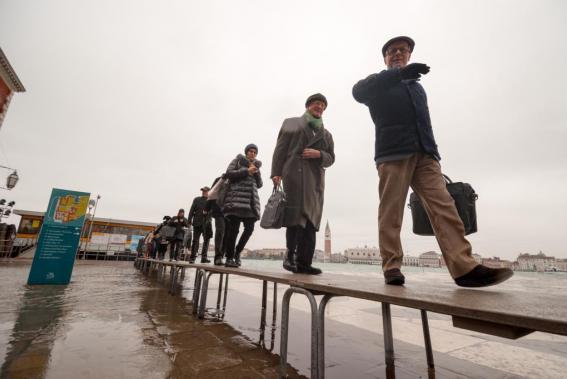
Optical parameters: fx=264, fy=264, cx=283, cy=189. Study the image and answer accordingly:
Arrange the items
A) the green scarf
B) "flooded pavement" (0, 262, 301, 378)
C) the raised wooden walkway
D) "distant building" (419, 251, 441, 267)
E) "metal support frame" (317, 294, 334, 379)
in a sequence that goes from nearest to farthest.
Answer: the raised wooden walkway
"metal support frame" (317, 294, 334, 379)
"flooded pavement" (0, 262, 301, 378)
the green scarf
"distant building" (419, 251, 441, 267)

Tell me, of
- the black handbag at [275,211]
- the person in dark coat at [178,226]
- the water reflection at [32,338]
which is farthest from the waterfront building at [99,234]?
the black handbag at [275,211]

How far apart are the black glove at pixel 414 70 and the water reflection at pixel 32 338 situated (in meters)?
3.50

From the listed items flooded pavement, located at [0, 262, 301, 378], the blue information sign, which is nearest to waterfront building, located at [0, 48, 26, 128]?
the blue information sign

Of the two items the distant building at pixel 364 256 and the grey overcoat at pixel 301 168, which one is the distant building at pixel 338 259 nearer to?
the distant building at pixel 364 256

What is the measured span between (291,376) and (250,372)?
1.04 ft

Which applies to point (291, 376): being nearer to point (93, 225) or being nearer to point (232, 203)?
point (232, 203)

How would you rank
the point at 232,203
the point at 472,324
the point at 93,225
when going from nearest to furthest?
the point at 472,324
the point at 232,203
the point at 93,225

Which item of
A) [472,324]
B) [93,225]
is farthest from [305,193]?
[93,225]

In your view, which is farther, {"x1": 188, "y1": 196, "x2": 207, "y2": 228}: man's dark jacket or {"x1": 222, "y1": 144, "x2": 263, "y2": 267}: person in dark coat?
{"x1": 188, "y1": 196, "x2": 207, "y2": 228}: man's dark jacket

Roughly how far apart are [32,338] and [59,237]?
17.3ft

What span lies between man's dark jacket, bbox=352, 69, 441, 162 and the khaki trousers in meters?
0.11

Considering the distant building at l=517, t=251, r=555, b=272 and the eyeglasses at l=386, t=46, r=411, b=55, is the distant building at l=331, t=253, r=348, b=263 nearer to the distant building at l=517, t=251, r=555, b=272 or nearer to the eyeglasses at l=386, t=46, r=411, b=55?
the distant building at l=517, t=251, r=555, b=272

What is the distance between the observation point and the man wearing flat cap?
2.12 m

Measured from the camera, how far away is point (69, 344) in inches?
92.5
